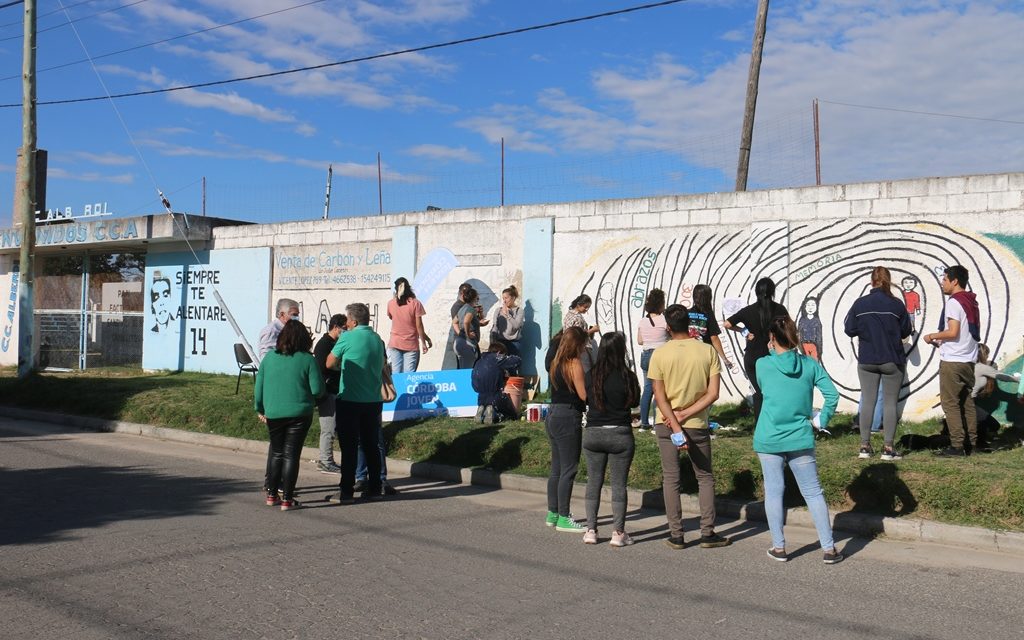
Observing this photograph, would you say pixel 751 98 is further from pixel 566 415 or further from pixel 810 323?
pixel 566 415

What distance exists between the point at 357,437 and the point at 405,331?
14.9 ft

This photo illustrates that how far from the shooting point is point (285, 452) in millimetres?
8719

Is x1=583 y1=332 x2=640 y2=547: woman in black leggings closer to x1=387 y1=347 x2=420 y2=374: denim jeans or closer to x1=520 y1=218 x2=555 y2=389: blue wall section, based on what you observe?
x1=387 y1=347 x2=420 y2=374: denim jeans

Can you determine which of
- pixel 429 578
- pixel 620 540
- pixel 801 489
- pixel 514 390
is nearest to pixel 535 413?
pixel 514 390

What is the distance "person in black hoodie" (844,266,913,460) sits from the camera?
926cm

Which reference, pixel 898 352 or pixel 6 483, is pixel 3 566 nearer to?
pixel 6 483

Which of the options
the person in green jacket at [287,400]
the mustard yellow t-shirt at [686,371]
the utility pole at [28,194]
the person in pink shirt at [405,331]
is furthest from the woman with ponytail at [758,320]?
the utility pole at [28,194]

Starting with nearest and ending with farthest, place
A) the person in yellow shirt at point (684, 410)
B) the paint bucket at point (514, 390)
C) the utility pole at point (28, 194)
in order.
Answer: the person in yellow shirt at point (684, 410), the paint bucket at point (514, 390), the utility pole at point (28, 194)

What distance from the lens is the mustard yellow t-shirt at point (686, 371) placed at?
287 inches

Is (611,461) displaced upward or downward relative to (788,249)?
downward

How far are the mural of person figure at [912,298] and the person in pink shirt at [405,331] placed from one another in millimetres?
6492

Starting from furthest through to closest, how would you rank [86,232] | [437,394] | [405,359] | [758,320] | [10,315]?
[10,315] < [86,232] < [405,359] < [437,394] < [758,320]

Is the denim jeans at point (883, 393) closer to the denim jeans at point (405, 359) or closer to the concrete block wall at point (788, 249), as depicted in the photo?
the concrete block wall at point (788, 249)

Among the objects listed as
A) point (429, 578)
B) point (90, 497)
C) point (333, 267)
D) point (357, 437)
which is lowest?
point (429, 578)
